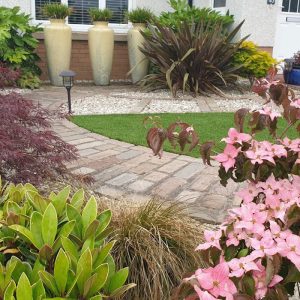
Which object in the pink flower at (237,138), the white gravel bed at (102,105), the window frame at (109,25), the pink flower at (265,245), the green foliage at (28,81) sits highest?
the window frame at (109,25)

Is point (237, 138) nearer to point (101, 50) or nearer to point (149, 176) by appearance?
point (149, 176)

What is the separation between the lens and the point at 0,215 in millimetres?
1805

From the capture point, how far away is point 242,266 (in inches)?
47.7

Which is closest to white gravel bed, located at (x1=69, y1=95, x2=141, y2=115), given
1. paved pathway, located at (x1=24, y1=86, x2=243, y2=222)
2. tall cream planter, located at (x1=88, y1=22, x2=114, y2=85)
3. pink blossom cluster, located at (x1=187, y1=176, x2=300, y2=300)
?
paved pathway, located at (x1=24, y1=86, x2=243, y2=222)

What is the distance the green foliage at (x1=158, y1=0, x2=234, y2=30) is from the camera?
829 centimetres

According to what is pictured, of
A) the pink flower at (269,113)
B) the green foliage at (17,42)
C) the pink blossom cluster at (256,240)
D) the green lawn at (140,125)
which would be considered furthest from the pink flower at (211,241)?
the green foliage at (17,42)

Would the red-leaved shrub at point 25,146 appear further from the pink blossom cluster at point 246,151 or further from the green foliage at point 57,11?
the green foliage at point 57,11

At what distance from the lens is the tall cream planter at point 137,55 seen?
873 centimetres

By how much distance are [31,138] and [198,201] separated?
1.21 meters

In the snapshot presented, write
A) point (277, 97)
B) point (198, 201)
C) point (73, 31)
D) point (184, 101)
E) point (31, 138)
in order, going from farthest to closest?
point (73, 31)
point (184, 101)
point (198, 201)
point (31, 138)
point (277, 97)

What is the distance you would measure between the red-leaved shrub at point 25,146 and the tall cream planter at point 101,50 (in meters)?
6.03

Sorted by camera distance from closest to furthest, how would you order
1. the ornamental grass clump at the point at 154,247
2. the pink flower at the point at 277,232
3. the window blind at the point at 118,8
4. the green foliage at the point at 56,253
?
the pink flower at the point at 277,232
the green foliage at the point at 56,253
the ornamental grass clump at the point at 154,247
the window blind at the point at 118,8

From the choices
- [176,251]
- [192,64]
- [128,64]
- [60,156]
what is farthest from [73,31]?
[176,251]

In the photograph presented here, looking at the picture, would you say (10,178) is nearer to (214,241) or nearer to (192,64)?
(214,241)
